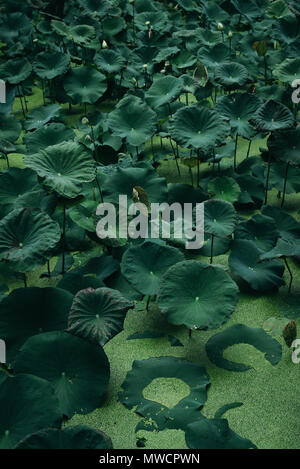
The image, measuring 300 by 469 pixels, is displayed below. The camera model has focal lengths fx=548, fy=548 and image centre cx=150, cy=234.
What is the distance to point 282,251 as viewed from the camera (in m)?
2.38

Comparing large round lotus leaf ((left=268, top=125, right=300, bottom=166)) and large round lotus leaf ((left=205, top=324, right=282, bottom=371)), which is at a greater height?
large round lotus leaf ((left=268, top=125, right=300, bottom=166))

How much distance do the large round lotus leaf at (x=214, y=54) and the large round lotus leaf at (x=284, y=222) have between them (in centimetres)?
155

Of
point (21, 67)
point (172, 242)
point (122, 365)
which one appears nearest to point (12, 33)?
point (21, 67)

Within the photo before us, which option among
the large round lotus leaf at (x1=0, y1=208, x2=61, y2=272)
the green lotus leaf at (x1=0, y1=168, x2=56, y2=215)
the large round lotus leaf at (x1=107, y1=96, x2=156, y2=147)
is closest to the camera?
the large round lotus leaf at (x1=0, y1=208, x2=61, y2=272)

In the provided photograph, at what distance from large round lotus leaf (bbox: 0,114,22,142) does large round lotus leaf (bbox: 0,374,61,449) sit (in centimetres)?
205

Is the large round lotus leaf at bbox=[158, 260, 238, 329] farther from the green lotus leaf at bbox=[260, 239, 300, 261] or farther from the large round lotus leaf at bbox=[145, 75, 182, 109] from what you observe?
the large round lotus leaf at bbox=[145, 75, 182, 109]

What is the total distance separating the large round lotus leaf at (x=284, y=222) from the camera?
2.79 metres

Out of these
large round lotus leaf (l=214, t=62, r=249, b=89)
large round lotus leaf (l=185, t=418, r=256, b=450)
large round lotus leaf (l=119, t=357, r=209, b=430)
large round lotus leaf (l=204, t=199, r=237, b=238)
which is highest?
Answer: large round lotus leaf (l=214, t=62, r=249, b=89)

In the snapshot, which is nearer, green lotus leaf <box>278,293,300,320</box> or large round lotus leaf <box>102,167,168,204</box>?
green lotus leaf <box>278,293,300,320</box>

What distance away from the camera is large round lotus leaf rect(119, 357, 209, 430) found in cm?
193

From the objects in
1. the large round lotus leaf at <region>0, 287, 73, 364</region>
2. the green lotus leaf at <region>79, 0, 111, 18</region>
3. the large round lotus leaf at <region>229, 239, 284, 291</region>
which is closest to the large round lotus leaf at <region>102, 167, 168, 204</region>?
the large round lotus leaf at <region>229, 239, 284, 291</region>

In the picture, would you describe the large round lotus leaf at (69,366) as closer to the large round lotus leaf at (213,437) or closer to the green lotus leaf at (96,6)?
the large round lotus leaf at (213,437)

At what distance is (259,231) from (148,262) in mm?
658
